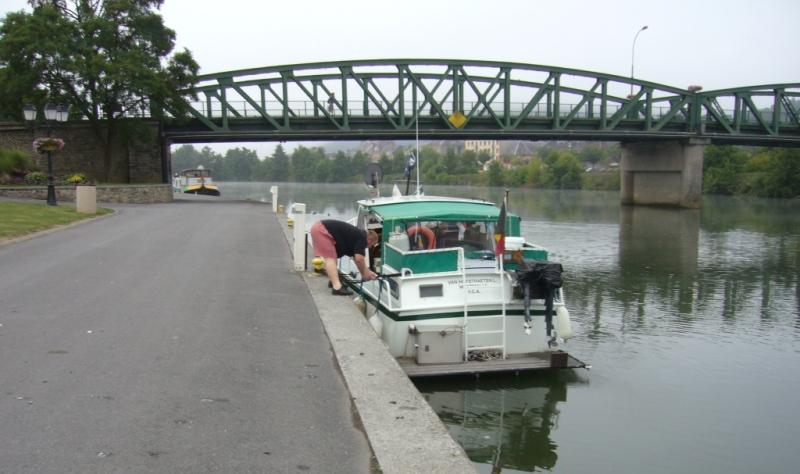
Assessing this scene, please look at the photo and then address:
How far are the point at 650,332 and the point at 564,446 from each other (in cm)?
666

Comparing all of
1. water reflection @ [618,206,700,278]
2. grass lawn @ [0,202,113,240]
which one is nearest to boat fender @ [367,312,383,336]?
grass lawn @ [0,202,113,240]

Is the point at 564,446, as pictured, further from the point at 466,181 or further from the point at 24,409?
the point at 466,181

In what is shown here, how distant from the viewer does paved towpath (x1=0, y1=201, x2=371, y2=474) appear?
5176 mm

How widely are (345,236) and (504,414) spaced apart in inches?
151

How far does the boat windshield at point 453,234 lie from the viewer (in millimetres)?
12570

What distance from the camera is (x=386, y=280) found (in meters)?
11.9

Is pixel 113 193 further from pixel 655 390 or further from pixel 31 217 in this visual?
pixel 655 390

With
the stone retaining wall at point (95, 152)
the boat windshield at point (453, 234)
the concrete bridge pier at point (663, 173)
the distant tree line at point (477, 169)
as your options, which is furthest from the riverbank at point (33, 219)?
the distant tree line at point (477, 169)

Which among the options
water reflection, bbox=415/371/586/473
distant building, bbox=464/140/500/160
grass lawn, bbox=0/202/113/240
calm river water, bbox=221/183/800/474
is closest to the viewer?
water reflection, bbox=415/371/586/473

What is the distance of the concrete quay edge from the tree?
105ft

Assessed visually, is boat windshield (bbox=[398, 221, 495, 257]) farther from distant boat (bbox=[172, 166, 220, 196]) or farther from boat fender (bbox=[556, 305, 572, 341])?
distant boat (bbox=[172, 166, 220, 196])

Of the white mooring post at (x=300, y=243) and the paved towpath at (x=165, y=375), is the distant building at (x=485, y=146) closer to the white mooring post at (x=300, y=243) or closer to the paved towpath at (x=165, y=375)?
the white mooring post at (x=300, y=243)

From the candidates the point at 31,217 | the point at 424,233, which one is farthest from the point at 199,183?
the point at 424,233

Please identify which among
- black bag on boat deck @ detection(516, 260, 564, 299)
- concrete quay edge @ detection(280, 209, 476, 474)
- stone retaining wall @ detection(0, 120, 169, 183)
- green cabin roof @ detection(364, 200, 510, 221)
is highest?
stone retaining wall @ detection(0, 120, 169, 183)
